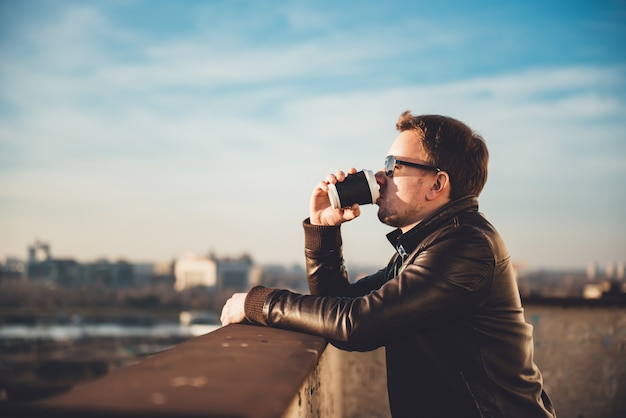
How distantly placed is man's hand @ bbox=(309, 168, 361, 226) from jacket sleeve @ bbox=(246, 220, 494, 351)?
1.81 feet

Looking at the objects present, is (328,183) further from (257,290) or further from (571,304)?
(571,304)

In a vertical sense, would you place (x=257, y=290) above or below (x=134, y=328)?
above

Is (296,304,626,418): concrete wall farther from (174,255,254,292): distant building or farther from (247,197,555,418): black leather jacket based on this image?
(174,255,254,292): distant building

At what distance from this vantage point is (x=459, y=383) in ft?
5.23

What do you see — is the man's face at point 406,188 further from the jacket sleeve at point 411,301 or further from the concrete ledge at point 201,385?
the concrete ledge at point 201,385

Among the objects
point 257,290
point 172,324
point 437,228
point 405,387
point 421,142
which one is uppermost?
point 421,142

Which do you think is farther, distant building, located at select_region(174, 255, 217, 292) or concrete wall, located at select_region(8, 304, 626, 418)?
distant building, located at select_region(174, 255, 217, 292)

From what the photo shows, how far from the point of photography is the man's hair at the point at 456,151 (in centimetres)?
200

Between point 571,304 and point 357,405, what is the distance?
62.1 inches

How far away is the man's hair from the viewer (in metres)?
2.00

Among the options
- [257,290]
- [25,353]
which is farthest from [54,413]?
[25,353]

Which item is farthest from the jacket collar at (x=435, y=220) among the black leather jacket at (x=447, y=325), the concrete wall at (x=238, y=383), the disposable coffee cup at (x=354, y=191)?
the concrete wall at (x=238, y=383)

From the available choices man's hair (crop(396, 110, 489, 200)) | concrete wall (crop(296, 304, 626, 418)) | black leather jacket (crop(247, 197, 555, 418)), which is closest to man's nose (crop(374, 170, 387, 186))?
man's hair (crop(396, 110, 489, 200))

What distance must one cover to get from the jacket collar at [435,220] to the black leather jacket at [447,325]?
4.2 inches
